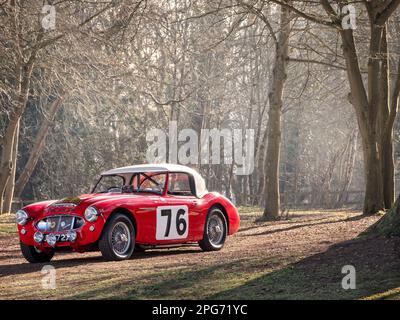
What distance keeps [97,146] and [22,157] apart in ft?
15.4

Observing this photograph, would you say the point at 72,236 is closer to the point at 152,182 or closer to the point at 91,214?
the point at 91,214

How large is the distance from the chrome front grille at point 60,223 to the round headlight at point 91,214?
0.42ft

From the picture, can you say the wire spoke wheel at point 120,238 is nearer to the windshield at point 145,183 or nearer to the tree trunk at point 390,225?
the windshield at point 145,183

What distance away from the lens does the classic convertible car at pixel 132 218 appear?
1409 centimetres

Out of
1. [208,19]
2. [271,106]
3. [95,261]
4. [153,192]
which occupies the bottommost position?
[95,261]

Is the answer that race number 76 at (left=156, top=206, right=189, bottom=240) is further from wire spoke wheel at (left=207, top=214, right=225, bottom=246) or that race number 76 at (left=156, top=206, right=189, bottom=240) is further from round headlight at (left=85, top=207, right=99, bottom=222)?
round headlight at (left=85, top=207, right=99, bottom=222)

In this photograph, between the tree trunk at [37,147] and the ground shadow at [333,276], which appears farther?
the tree trunk at [37,147]

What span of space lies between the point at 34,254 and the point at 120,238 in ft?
5.15

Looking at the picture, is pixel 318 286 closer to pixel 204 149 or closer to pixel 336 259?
pixel 336 259

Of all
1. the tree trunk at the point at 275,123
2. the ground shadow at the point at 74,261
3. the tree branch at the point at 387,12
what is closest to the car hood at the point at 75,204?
the ground shadow at the point at 74,261

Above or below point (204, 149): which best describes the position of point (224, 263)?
below

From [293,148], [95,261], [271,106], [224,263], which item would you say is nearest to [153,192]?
[95,261]

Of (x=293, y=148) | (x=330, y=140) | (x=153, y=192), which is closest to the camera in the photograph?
(x=153, y=192)

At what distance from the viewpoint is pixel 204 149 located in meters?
55.5
